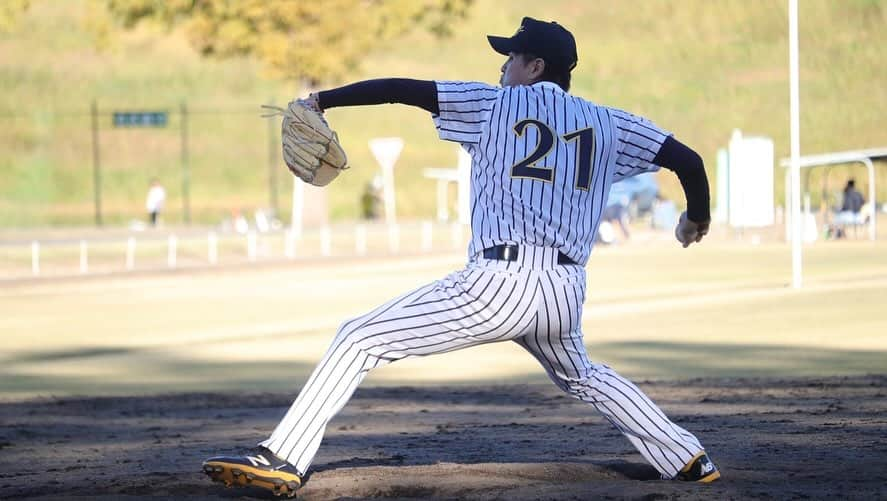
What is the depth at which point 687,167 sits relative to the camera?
5.96m

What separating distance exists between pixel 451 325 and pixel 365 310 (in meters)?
13.7

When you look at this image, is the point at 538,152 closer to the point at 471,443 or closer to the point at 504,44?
the point at 504,44

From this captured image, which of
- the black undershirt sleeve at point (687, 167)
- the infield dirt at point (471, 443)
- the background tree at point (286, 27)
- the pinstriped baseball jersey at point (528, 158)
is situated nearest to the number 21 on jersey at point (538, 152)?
the pinstriped baseball jersey at point (528, 158)

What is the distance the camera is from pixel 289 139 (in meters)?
6.11

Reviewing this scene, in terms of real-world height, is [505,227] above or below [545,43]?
below

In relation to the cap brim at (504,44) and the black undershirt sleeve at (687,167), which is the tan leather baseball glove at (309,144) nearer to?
the cap brim at (504,44)

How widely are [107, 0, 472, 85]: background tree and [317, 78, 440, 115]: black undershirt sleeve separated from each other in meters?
36.1

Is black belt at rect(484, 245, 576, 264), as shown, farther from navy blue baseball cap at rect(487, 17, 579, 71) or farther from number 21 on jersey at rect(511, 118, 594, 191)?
navy blue baseball cap at rect(487, 17, 579, 71)

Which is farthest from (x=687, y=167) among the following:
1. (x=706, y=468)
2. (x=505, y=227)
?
(x=706, y=468)

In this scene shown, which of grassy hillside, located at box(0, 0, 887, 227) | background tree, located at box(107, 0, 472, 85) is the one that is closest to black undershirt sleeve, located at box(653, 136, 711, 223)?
background tree, located at box(107, 0, 472, 85)

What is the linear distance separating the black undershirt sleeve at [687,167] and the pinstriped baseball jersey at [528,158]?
0.27 meters

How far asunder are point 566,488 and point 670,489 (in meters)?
0.42

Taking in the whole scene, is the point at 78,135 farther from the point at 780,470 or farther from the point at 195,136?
the point at 780,470

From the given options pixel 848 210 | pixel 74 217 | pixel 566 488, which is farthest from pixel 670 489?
pixel 74 217
